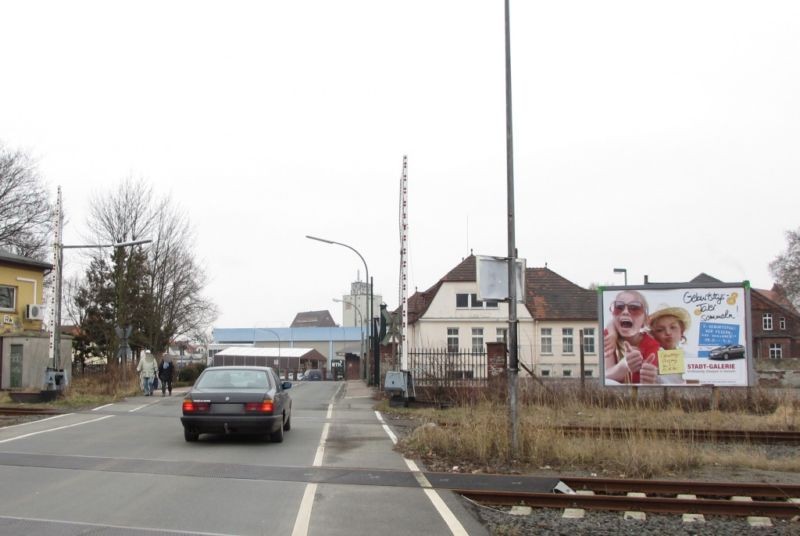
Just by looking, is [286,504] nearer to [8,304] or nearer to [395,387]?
[395,387]

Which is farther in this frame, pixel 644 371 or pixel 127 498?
pixel 644 371

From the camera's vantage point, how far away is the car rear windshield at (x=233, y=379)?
1327 cm

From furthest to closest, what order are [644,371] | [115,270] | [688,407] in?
[115,270], [644,371], [688,407]

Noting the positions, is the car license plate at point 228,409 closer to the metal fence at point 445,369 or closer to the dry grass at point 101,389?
the metal fence at point 445,369

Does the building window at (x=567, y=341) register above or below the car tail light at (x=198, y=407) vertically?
above

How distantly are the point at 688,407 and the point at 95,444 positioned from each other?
1519 centimetres

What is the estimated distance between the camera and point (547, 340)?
5506 centimetres

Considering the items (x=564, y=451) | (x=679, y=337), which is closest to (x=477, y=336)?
(x=679, y=337)

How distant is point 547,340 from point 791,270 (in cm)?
2146

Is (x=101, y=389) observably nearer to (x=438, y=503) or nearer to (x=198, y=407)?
(x=198, y=407)

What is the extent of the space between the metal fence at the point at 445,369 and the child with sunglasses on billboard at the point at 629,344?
3.77 m

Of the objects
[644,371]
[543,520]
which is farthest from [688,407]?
[543,520]

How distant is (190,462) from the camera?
10.8m

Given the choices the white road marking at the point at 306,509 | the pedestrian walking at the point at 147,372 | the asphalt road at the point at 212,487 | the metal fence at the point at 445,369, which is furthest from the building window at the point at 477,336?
the white road marking at the point at 306,509
